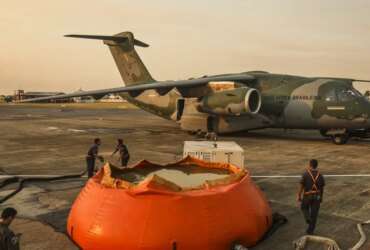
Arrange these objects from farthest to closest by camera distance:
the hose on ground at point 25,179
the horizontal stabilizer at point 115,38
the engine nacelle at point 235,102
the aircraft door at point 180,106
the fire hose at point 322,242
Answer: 1. the horizontal stabilizer at point 115,38
2. the aircraft door at point 180,106
3. the engine nacelle at point 235,102
4. the hose on ground at point 25,179
5. the fire hose at point 322,242

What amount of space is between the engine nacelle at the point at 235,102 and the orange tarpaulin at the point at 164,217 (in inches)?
561

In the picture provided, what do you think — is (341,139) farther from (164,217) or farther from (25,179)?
(164,217)

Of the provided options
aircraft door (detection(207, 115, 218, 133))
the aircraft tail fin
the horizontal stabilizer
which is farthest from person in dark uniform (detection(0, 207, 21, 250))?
the aircraft tail fin

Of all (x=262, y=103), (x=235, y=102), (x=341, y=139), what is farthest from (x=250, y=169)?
(x=262, y=103)

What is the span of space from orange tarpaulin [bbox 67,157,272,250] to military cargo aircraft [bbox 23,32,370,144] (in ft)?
47.6

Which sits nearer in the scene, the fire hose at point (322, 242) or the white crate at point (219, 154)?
the fire hose at point (322, 242)

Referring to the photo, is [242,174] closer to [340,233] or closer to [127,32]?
[340,233]

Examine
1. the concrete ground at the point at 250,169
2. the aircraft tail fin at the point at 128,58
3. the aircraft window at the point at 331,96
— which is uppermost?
the aircraft tail fin at the point at 128,58

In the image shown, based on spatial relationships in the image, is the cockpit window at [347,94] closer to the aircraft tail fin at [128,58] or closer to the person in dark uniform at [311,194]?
the person in dark uniform at [311,194]

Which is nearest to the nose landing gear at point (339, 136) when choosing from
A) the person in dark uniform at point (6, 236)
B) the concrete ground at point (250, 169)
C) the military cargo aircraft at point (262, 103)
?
the military cargo aircraft at point (262, 103)

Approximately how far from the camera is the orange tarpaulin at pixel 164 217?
5879mm

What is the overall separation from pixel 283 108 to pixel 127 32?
13868mm

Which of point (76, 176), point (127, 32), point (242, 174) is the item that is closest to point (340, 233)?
point (242, 174)

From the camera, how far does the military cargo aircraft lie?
19.9m
